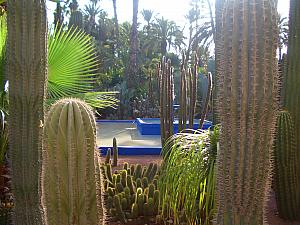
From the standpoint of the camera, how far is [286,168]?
16.1 ft

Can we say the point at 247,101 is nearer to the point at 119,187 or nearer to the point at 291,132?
the point at 291,132

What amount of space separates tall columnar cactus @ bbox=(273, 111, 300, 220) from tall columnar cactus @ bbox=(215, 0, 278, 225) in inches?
103

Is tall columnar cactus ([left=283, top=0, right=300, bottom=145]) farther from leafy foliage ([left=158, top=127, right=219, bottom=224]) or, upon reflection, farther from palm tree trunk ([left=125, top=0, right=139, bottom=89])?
palm tree trunk ([left=125, top=0, right=139, bottom=89])

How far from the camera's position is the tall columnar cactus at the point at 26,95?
10.6ft

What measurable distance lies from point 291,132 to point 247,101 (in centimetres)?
281

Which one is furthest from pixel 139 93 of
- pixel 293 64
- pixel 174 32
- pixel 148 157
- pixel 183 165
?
pixel 174 32

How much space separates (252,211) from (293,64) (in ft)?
10.4

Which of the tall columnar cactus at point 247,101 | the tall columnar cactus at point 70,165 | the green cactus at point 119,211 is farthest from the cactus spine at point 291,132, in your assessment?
the tall columnar cactus at point 70,165

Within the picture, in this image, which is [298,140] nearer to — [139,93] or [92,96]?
[92,96]

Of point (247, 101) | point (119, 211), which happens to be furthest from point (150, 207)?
point (247, 101)

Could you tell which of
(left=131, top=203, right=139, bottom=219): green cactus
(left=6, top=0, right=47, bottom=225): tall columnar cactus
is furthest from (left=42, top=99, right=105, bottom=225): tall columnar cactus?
(left=131, top=203, right=139, bottom=219): green cactus

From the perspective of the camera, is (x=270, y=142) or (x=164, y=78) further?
(x=164, y=78)

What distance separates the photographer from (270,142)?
Result: 2320 mm

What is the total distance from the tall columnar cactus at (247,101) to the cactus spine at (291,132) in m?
2.63
